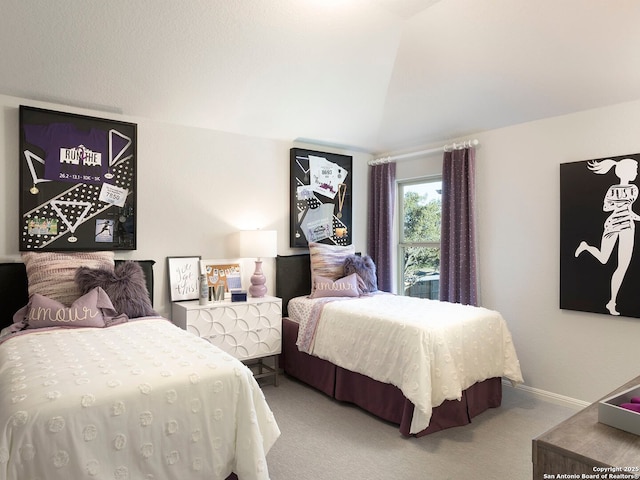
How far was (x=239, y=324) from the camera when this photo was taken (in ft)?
11.5

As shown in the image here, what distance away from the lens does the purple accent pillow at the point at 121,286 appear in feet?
Answer: 9.18

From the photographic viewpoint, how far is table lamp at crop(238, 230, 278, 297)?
3748 millimetres

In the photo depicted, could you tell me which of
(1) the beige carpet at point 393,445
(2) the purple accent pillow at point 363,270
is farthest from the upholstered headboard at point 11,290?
(2) the purple accent pillow at point 363,270

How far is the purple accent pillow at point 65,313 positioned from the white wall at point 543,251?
10.6 ft

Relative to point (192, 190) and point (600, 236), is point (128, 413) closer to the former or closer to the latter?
point (192, 190)

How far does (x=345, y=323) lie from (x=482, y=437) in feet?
4.03

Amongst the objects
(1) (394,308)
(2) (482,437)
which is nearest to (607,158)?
(1) (394,308)

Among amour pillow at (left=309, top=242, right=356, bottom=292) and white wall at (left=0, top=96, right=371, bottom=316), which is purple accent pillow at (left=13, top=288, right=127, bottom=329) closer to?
white wall at (left=0, top=96, right=371, bottom=316)

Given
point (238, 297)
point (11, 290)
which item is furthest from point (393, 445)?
point (11, 290)

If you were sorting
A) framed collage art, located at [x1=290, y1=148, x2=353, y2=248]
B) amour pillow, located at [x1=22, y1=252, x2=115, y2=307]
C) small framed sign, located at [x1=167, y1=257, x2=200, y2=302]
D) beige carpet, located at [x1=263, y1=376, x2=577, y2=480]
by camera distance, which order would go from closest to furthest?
beige carpet, located at [x1=263, y1=376, x2=577, y2=480] < amour pillow, located at [x1=22, y1=252, x2=115, y2=307] < small framed sign, located at [x1=167, y1=257, x2=200, y2=302] < framed collage art, located at [x1=290, y1=148, x2=353, y2=248]

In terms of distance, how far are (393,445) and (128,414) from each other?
5.66 feet

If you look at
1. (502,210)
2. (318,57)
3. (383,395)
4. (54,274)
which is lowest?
(383,395)

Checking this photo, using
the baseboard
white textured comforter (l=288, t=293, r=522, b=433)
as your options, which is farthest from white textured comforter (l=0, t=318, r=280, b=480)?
the baseboard

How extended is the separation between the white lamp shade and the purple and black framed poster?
3.00 ft
